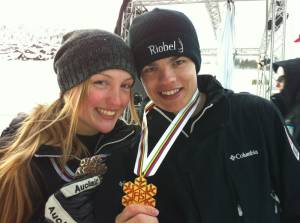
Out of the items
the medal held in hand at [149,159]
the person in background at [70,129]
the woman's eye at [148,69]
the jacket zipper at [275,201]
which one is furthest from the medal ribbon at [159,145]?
the jacket zipper at [275,201]

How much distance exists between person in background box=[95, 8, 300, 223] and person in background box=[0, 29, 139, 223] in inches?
4.3

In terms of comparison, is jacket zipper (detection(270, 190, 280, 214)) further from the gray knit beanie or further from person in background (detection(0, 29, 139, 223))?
the gray knit beanie

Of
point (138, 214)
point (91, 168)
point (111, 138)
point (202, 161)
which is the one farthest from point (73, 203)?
point (202, 161)

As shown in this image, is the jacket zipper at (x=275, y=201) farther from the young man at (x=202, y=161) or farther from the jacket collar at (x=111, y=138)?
the jacket collar at (x=111, y=138)

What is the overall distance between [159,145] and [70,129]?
368 millimetres

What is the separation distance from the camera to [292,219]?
1.17 m

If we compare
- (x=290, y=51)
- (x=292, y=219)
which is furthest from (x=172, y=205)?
(x=290, y=51)

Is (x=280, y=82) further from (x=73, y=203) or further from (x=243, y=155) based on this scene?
(x=73, y=203)

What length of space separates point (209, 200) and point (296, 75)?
1.94 m

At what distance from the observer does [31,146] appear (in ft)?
4.05

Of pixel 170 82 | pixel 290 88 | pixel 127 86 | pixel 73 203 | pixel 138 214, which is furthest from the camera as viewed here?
pixel 290 88

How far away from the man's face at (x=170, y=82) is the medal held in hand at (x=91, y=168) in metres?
0.36

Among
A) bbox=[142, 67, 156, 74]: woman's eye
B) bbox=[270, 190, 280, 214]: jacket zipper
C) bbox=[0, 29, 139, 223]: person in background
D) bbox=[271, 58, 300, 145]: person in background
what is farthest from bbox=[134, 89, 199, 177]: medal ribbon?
bbox=[271, 58, 300, 145]: person in background

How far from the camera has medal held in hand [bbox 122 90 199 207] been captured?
0.97m
